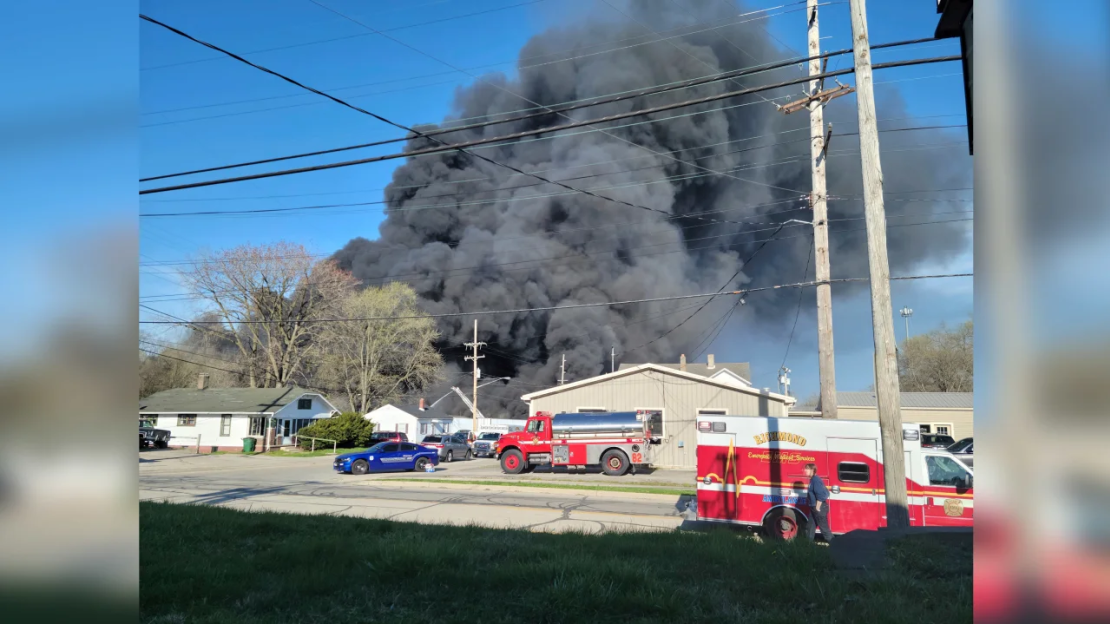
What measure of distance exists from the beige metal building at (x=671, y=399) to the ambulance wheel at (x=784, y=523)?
590 inches

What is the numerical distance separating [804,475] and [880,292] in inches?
146

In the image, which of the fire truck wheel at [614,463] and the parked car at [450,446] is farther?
the parked car at [450,446]

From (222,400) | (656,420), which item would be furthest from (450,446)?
(222,400)

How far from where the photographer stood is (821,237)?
44.9 ft

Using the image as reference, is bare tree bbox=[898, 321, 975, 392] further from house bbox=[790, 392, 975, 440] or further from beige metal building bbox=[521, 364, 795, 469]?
beige metal building bbox=[521, 364, 795, 469]

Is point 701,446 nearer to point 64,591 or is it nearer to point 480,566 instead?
point 480,566

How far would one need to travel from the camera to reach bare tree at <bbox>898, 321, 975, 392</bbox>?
164 feet

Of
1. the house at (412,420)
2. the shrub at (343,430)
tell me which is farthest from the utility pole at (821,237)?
the house at (412,420)

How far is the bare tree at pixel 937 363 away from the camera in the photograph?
4994cm

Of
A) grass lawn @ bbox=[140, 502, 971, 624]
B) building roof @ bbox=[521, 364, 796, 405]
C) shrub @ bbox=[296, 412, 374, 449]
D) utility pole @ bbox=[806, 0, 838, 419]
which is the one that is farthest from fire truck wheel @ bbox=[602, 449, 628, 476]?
shrub @ bbox=[296, 412, 374, 449]

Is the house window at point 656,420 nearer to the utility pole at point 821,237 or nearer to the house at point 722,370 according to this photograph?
the utility pole at point 821,237

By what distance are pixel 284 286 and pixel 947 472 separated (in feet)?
134

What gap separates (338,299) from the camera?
148 ft

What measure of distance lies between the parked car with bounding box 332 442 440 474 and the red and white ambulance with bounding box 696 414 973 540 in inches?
630
